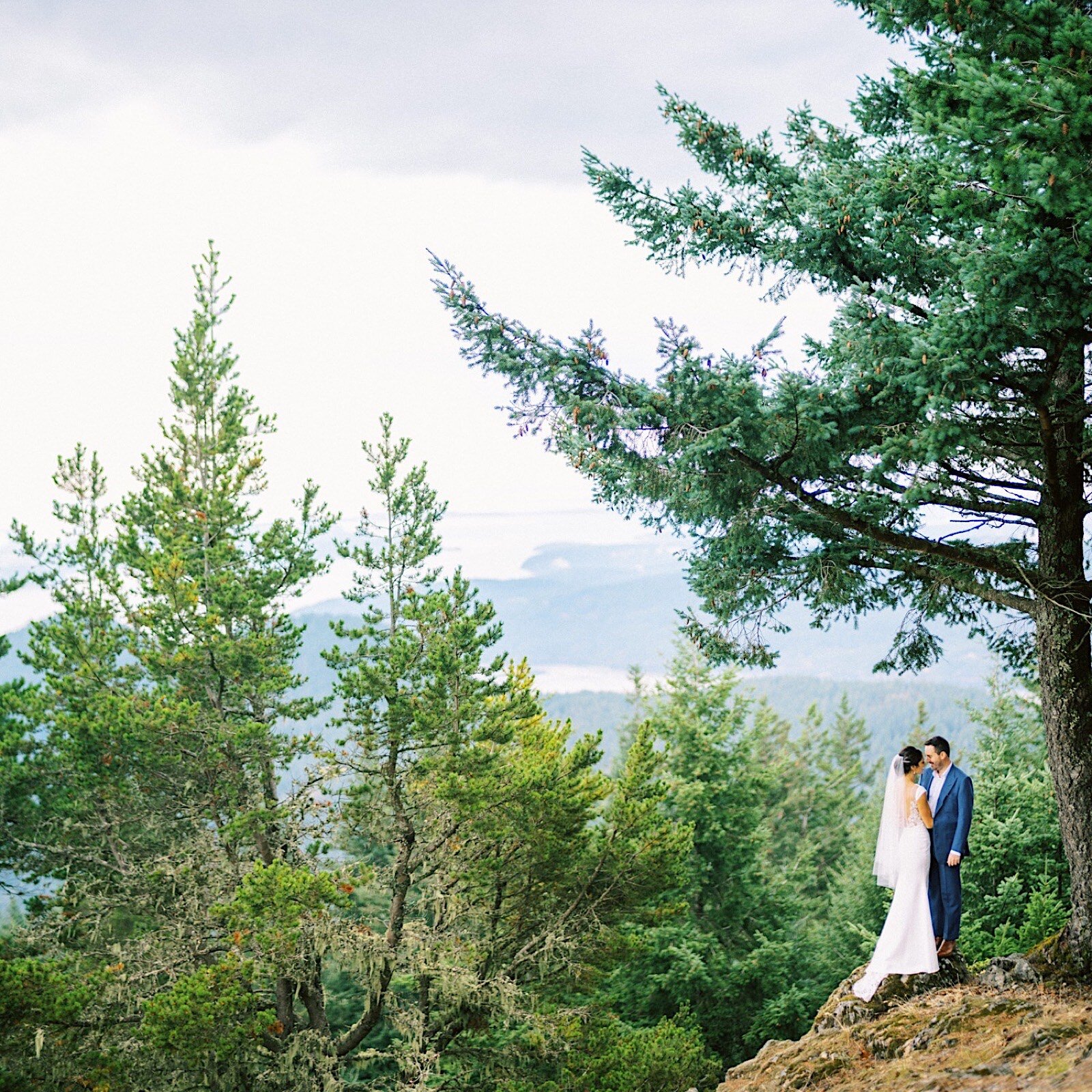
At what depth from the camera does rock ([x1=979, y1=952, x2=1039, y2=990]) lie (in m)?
6.74

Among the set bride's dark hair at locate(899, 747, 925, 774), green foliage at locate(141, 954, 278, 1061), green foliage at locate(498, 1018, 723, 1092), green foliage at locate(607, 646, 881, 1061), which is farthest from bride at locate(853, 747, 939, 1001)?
green foliage at locate(607, 646, 881, 1061)

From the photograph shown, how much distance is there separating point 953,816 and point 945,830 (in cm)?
13

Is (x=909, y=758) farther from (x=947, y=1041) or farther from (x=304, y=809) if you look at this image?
(x=304, y=809)

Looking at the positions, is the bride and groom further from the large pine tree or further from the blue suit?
the large pine tree

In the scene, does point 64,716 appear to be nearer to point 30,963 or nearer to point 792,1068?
point 30,963

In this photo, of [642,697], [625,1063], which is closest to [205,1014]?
[625,1063]

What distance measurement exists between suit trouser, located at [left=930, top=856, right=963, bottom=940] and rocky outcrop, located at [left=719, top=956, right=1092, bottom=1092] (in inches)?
12.2

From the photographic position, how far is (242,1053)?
1126 centimetres

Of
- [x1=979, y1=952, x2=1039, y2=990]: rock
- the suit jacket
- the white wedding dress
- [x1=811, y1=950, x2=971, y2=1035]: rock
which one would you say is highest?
the suit jacket

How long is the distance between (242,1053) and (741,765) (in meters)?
11.3

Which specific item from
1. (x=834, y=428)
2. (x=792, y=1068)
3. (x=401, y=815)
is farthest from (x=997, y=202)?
(x=401, y=815)

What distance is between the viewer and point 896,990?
7.08m

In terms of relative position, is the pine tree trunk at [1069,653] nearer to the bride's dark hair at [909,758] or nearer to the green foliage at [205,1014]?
the bride's dark hair at [909,758]

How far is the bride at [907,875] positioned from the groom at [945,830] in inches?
2.3
